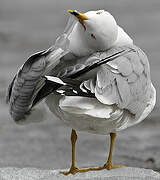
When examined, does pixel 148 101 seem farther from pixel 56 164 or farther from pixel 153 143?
pixel 153 143

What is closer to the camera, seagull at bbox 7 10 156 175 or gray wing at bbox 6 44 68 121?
seagull at bbox 7 10 156 175

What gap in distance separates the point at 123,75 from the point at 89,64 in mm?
194

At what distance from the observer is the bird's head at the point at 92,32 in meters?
2.76

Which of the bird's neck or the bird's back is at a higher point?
the bird's neck

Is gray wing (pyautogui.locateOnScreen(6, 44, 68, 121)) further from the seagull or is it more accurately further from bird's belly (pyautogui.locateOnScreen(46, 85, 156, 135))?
bird's belly (pyautogui.locateOnScreen(46, 85, 156, 135))

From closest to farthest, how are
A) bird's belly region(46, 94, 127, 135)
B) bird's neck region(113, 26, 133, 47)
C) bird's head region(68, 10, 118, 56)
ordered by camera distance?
1. bird's belly region(46, 94, 127, 135)
2. bird's head region(68, 10, 118, 56)
3. bird's neck region(113, 26, 133, 47)

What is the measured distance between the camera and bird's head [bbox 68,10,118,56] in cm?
276

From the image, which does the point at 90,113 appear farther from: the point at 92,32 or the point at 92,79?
the point at 92,32

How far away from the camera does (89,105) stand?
8.75 ft

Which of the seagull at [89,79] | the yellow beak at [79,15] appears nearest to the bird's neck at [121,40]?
the seagull at [89,79]

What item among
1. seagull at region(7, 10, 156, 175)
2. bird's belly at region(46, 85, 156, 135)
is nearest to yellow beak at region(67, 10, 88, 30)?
seagull at region(7, 10, 156, 175)

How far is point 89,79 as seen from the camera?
8.96 ft

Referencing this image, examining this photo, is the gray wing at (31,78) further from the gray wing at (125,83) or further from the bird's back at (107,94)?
the gray wing at (125,83)

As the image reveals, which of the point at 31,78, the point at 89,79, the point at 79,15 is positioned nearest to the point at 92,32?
the point at 79,15
